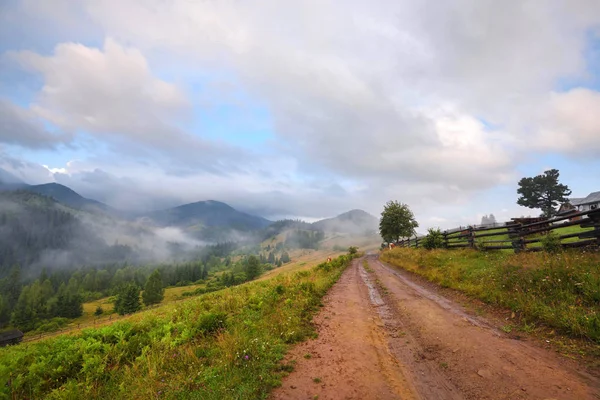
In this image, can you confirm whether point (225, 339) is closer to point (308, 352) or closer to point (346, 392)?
point (308, 352)

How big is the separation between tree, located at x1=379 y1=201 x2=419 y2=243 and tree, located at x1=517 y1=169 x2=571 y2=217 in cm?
4040

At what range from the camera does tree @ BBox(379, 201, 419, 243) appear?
5872 cm

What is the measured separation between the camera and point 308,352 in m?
7.25

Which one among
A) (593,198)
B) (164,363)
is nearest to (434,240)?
(164,363)

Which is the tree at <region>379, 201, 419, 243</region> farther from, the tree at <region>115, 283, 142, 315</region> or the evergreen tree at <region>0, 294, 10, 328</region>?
the evergreen tree at <region>0, 294, 10, 328</region>

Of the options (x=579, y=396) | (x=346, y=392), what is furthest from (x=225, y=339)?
(x=579, y=396)

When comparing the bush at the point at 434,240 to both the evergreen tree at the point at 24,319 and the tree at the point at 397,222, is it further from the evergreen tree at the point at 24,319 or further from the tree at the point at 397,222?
the evergreen tree at the point at 24,319

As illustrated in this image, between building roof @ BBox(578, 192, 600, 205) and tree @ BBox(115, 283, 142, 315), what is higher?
building roof @ BBox(578, 192, 600, 205)

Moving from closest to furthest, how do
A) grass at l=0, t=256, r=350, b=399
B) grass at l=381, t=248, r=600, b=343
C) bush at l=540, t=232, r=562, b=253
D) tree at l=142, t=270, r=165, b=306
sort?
grass at l=0, t=256, r=350, b=399
grass at l=381, t=248, r=600, b=343
bush at l=540, t=232, r=562, b=253
tree at l=142, t=270, r=165, b=306

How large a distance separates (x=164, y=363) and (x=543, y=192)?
3833 inches

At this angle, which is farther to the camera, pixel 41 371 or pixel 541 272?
pixel 541 272

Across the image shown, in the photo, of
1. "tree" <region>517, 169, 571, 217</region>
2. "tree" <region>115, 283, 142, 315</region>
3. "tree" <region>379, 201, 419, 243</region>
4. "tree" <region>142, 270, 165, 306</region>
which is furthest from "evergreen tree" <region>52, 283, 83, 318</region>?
"tree" <region>517, 169, 571, 217</region>

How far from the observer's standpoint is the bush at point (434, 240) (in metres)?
28.2

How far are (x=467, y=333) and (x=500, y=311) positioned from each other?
287 cm
